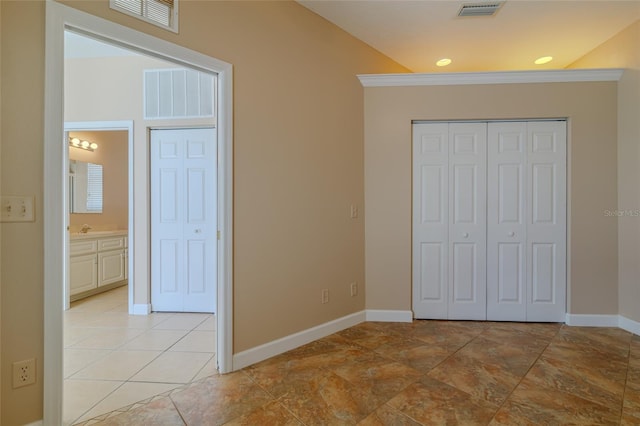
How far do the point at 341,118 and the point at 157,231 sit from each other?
2.53 m

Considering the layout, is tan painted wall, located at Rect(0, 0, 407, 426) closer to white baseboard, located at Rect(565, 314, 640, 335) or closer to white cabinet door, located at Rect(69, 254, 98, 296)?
white baseboard, located at Rect(565, 314, 640, 335)

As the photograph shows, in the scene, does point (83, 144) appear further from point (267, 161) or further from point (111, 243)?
point (267, 161)

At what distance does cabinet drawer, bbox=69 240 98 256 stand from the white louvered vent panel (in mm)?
1987

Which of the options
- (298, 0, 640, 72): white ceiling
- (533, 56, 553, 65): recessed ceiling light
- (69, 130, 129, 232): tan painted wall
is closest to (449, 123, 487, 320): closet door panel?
(298, 0, 640, 72): white ceiling

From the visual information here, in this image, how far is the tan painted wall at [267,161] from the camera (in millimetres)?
1392

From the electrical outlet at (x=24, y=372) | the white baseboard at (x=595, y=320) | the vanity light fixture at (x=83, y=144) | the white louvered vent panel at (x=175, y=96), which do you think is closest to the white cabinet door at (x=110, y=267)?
the vanity light fixture at (x=83, y=144)

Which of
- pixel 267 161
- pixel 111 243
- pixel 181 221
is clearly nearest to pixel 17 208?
pixel 267 161

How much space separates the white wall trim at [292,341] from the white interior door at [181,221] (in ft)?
4.51

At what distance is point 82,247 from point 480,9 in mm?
5418

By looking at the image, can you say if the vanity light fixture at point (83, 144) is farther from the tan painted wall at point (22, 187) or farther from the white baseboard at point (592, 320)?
the white baseboard at point (592, 320)

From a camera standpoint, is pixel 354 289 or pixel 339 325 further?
pixel 354 289

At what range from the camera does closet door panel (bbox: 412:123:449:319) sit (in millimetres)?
3109

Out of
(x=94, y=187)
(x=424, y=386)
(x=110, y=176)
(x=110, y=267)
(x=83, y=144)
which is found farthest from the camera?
(x=110, y=176)

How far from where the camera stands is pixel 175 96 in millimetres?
3344
